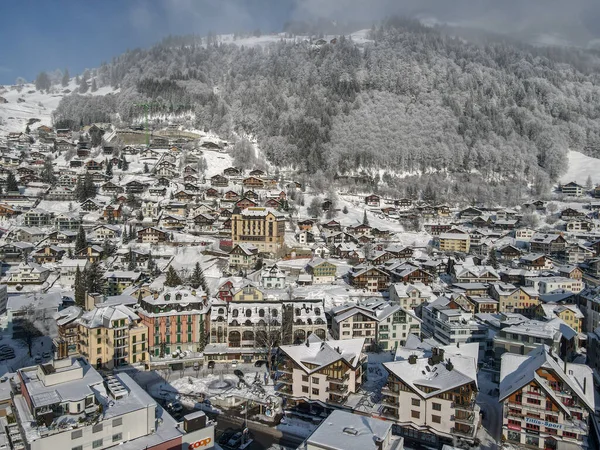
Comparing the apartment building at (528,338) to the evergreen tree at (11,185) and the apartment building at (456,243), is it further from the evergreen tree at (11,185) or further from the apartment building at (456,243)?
the evergreen tree at (11,185)

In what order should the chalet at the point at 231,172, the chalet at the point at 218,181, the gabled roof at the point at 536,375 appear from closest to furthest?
the gabled roof at the point at 536,375, the chalet at the point at 218,181, the chalet at the point at 231,172

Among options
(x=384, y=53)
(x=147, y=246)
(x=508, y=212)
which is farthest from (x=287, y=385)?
(x=384, y=53)

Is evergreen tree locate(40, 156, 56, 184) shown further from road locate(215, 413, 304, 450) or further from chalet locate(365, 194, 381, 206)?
road locate(215, 413, 304, 450)

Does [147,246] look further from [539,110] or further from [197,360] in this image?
[539,110]

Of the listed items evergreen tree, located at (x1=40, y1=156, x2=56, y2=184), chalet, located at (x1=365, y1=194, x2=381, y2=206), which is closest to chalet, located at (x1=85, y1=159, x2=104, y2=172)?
evergreen tree, located at (x1=40, y1=156, x2=56, y2=184)

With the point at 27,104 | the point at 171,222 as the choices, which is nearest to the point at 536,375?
the point at 171,222

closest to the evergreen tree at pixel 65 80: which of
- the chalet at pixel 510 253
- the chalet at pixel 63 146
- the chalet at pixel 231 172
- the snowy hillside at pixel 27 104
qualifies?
the snowy hillside at pixel 27 104
